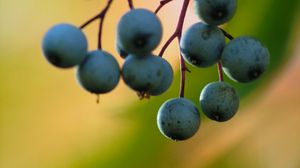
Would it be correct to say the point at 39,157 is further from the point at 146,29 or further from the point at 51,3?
the point at 146,29

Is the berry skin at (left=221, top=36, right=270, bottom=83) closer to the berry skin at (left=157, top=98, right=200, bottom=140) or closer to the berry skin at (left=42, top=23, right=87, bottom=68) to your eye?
the berry skin at (left=157, top=98, right=200, bottom=140)

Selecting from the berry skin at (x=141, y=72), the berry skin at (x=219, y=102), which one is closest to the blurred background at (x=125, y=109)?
the berry skin at (x=219, y=102)

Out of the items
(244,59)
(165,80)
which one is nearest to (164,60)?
(165,80)

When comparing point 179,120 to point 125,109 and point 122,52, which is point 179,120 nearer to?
point 122,52

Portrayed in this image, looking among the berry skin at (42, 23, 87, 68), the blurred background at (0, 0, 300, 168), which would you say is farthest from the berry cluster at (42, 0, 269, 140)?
the blurred background at (0, 0, 300, 168)

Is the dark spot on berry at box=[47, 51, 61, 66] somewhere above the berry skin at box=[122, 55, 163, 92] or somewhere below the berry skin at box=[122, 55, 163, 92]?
above

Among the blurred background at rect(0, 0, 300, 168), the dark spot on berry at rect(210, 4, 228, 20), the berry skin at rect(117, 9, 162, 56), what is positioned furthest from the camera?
the blurred background at rect(0, 0, 300, 168)

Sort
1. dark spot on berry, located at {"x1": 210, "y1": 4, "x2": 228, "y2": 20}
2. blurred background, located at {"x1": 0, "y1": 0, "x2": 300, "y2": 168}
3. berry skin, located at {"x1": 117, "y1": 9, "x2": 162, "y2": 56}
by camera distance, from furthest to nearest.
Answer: blurred background, located at {"x1": 0, "y1": 0, "x2": 300, "y2": 168}
dark spot on berry, located at {"x1": 210, "y1": 4, "x2": 228, "y2": 20}
berry skin, located at {"x1": 117, "y1": 9, "x2": 162, "y2": 56}
